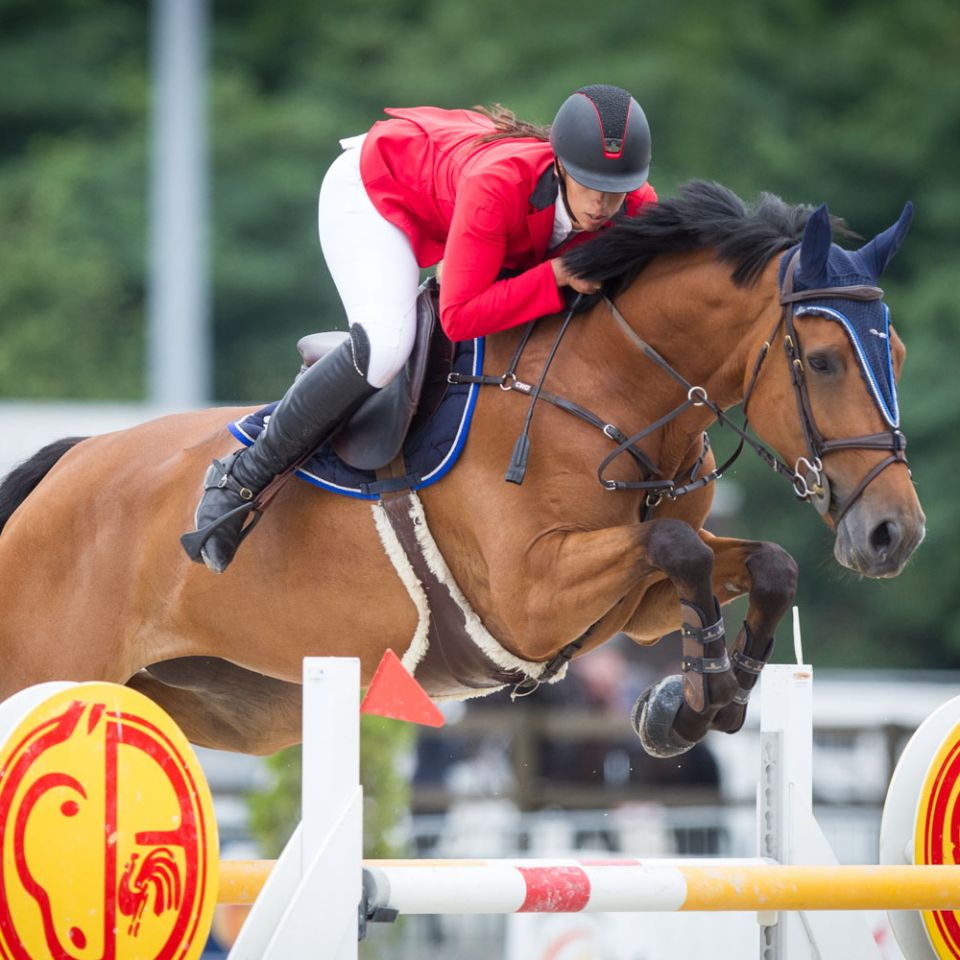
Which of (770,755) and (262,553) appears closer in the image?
(770,755)

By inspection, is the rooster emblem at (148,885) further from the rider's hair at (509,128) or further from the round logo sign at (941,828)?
the rider's hair at (509,128)

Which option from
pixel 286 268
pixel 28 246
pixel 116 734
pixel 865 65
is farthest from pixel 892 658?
pixel 116 734

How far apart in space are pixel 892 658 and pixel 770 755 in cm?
1666

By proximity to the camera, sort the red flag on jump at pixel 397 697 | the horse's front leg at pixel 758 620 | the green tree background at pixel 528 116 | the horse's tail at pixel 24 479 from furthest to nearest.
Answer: the green tree background at pixel 528 116
the horse's tail at pixel 24 479
the horse's front leg at pixel 758 620
the red flag on jump at pixel 397 697

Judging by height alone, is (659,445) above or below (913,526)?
above

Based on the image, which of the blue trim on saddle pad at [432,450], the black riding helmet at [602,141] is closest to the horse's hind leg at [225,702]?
the blue trim on saddle pad at [432,450]

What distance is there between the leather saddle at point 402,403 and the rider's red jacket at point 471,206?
160mm

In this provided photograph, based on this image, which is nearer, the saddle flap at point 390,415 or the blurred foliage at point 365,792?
the saddle flap at point 390,415

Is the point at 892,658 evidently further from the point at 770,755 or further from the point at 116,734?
the point at 116,734

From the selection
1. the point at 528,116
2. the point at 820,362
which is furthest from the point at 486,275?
the point at 528,116

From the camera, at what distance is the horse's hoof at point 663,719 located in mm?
3699

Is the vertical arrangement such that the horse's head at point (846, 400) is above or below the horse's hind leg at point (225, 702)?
above

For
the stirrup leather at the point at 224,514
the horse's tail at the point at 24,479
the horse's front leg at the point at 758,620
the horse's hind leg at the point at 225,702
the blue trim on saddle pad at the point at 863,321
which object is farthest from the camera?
the horse's tail at the point at 24,479

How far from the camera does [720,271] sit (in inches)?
148
